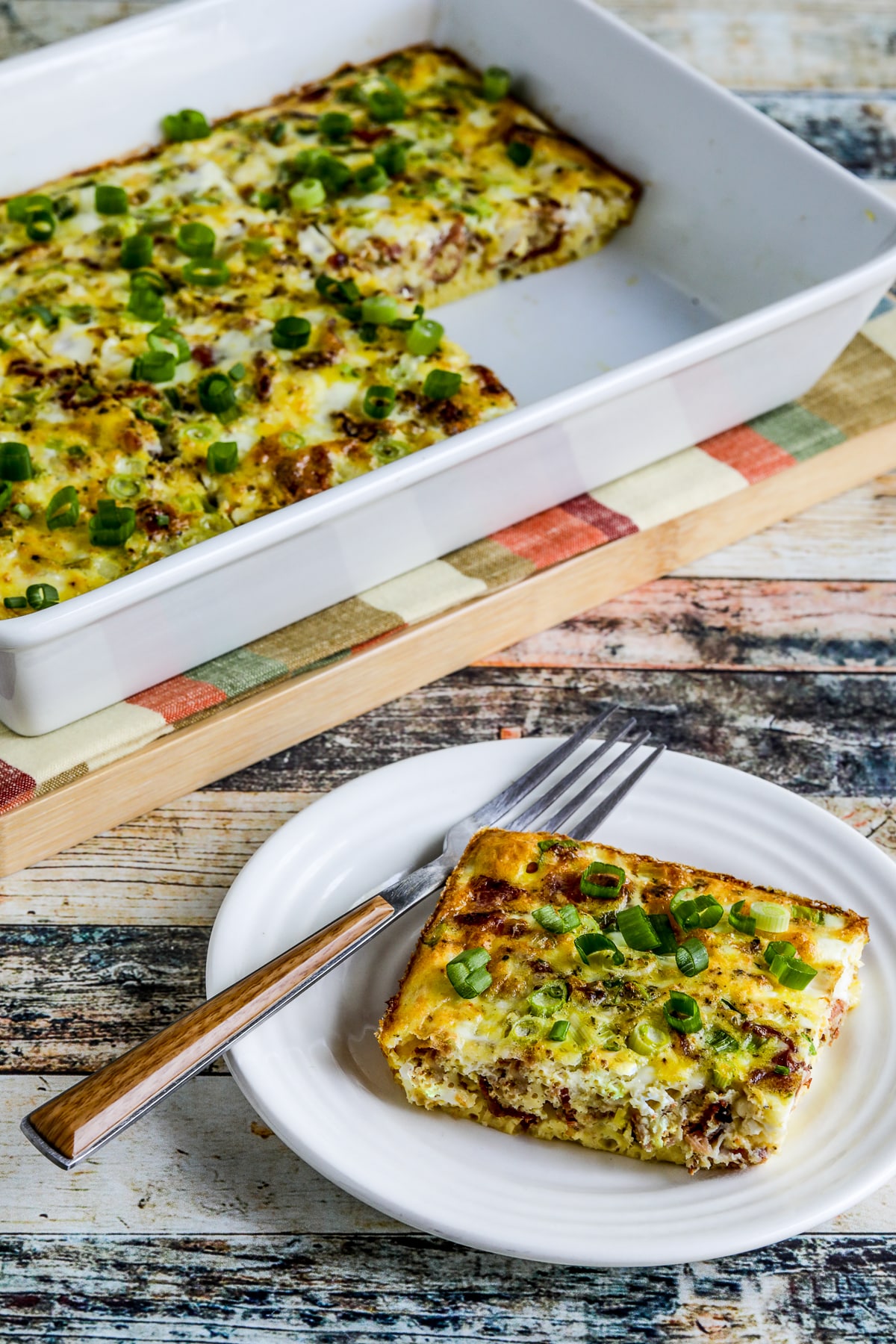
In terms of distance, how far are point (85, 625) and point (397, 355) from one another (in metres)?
0.96

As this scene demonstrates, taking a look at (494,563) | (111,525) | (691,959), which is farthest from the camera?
(494,563)

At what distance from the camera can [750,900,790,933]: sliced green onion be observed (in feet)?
6.25

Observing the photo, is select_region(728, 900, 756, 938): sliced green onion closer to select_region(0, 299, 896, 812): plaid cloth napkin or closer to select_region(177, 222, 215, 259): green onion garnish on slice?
select_region(0, 299, 896, 812): plaid cloth napkin

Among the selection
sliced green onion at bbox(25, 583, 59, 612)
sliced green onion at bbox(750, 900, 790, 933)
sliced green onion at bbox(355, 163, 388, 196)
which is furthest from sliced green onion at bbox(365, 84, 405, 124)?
sliced green onion at bbox(750, 900, 790, 933)

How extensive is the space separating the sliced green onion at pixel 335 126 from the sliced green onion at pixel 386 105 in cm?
9

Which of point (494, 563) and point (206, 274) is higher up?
point (206, 274)

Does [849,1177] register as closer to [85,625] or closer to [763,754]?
[763,754]

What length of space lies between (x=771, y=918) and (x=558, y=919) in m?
0.28

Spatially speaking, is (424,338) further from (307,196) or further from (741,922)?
(741,922)

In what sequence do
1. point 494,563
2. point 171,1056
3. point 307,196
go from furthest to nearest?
point 307,196 → point 494,563 → point 171,1056

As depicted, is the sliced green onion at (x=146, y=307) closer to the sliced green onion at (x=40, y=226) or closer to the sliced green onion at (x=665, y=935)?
the sliced green onion at (x=40, y=226)

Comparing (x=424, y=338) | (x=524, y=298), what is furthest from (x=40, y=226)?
(x=524, y=298)

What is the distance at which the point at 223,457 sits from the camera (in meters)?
2.55

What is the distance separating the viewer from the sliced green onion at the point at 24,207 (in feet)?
10.1
